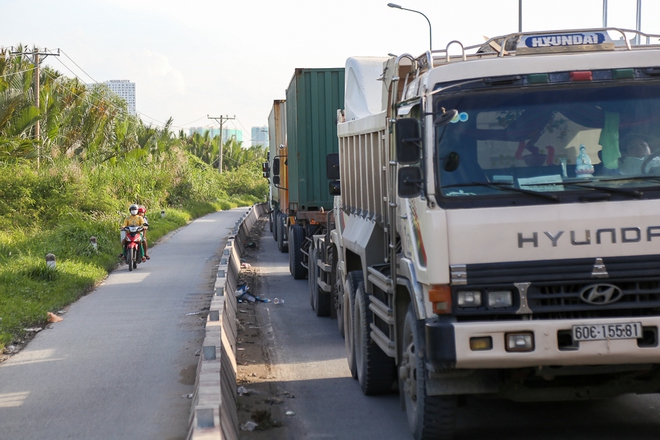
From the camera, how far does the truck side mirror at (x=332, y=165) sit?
35.2 ft

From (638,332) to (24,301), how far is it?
10652 mm

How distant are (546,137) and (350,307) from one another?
144 inches

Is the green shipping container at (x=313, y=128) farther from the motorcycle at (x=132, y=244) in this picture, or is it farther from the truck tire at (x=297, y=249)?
the motorcycle at (x=132, y=244)

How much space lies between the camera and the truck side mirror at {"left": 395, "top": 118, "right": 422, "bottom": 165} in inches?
230

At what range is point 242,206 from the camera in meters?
61.0

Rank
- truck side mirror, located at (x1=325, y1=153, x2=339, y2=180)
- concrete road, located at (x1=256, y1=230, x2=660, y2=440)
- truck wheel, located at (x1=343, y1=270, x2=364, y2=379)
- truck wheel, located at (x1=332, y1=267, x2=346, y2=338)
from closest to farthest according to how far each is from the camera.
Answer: concrete road, located at (x1=256, y1=230, x2=660, y2=440)
truck wheel, located at (x1=343, y1=270, x2=364, y2=379)
truck wheel, located at (x1=332, y1=267, x2=346, y2=338)
truck side mirror, located at (x1=325, y1=153, x2=339, y2=180)

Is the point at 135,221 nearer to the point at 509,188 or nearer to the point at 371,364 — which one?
the point at 371,364

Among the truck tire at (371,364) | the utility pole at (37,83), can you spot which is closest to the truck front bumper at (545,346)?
the truck tire at (371,364)

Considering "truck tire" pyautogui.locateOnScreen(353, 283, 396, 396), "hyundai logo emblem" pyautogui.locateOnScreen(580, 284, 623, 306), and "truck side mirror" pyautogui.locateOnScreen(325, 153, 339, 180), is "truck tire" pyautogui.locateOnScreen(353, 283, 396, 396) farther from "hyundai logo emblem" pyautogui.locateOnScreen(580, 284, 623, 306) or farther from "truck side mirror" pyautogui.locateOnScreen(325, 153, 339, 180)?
"truck side mirror" pyautogui.locateOnScreen(325, 153, 339, 180)

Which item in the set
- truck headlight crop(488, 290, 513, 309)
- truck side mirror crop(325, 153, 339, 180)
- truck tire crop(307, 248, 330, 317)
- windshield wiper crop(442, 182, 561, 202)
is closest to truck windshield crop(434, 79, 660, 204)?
windshield wiper crop(442, 182, 561, 202)

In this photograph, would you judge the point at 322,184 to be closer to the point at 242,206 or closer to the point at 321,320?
the point at 321,320

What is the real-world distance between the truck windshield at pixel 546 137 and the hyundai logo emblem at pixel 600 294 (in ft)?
2.26

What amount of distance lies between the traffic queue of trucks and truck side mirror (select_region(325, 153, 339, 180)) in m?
4.23

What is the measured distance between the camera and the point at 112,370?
938 centimetres
